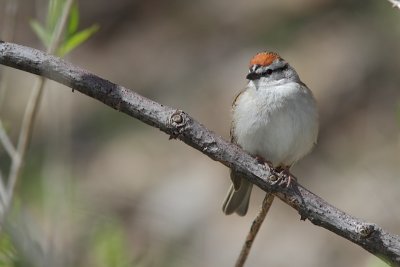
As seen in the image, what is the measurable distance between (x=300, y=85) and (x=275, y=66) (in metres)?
0.18

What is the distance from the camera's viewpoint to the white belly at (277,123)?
157 inches

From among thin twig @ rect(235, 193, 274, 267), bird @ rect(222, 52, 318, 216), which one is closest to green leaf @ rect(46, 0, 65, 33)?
thin twig @ rect(235, 193, 274, 267)

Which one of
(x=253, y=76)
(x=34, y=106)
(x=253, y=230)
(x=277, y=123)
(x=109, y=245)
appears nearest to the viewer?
(x=109, y=245)

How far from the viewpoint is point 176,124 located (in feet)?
8.09

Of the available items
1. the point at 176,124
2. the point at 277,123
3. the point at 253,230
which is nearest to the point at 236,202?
the point at 277,123

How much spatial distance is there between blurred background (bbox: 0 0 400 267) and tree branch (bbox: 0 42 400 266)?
116 inches

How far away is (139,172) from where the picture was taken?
826 cm

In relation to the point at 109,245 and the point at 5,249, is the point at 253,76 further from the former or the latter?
the point at 109,245

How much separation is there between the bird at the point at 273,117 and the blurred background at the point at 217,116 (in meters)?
1.61

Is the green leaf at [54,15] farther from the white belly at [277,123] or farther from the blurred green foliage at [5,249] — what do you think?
the white belly at [277,123]

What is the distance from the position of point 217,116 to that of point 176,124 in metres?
5.61

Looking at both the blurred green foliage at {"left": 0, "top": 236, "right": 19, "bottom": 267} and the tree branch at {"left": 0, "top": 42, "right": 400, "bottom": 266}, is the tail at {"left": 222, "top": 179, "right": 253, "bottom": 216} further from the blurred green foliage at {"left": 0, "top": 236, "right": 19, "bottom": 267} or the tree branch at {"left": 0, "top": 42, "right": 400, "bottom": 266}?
the blurred green foliage at {"left": 0, "top": 236, "right": 19, "bottom": 267}

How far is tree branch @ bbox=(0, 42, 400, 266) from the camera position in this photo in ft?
7.88

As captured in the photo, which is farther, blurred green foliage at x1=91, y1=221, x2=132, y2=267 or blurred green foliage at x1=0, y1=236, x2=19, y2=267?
blurred green foliage at x1=0, y1=236, x2=19, y2=267
